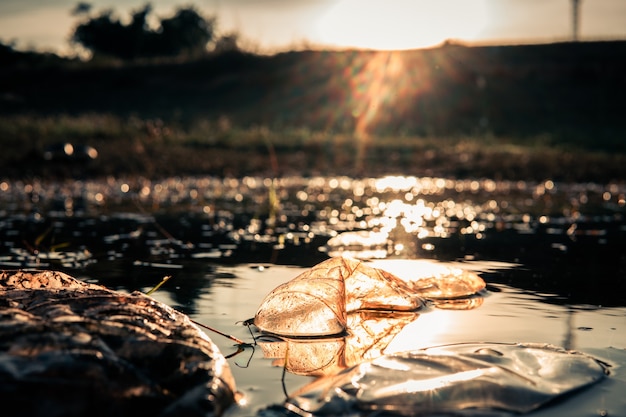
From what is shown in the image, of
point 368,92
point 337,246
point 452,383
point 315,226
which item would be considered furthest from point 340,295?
point 368,92

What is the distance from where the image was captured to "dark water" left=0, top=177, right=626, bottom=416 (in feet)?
10.9

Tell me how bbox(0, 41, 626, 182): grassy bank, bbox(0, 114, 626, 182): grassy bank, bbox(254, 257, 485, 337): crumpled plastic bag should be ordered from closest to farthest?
bbox(254, 257, 485, 337): crumpled plastic bag → bbox(0, 114, 626, 182): grassy bank → bbox(0, 41, 626, 182): grassy bank

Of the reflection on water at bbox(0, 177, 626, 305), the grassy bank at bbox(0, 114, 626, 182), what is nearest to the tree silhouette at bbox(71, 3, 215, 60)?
the grassy bank at bbox(0, 114, 626, 182)

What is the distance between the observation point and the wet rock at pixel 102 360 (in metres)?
2.01

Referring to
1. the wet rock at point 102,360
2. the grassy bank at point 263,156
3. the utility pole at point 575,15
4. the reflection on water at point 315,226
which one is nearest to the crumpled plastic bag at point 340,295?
the reflection on water at point 315,226

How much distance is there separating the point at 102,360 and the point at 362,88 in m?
32.9

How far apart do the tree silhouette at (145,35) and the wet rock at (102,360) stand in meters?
45.9

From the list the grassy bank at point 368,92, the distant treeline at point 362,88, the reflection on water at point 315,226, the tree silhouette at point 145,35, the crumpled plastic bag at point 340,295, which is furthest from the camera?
the tree silhouette at point 145,35

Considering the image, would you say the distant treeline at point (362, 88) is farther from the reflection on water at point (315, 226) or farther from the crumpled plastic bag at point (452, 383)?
the crumpled plastic bag at point (452, 383)

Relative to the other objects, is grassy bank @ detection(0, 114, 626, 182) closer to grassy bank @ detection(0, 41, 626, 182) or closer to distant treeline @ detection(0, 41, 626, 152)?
grassy bank @ detection(0, 41, 626, 182)

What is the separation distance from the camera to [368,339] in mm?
3225

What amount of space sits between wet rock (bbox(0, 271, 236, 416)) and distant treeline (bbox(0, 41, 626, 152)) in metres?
25.6

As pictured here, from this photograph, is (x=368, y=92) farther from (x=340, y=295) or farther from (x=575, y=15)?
(x=340, y=295)

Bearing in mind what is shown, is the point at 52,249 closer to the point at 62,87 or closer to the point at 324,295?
the point at 324,295
